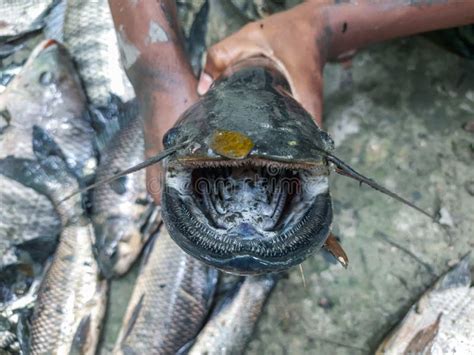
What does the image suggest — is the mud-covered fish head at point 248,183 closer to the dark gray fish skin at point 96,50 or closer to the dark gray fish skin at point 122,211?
the dark gray fish skin at point 122,211

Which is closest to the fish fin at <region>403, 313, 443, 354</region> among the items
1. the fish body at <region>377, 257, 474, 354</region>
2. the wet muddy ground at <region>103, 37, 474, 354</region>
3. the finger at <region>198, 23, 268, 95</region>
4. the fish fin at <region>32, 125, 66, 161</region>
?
the fish body at <region>377, 257, 474, 354</region>

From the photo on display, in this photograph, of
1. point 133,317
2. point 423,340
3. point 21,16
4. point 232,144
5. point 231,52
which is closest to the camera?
point 232,144

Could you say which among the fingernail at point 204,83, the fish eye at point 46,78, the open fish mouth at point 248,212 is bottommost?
the fish eye at point 46,78

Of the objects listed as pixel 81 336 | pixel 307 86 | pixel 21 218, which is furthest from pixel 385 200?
pixel 21 218

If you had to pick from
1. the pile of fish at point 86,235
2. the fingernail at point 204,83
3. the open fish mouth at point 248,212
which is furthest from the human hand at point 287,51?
the pile of fish at point 86,235

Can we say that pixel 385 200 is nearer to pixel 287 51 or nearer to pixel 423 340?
pixel 423 340

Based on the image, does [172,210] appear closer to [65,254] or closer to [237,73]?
[237,73]
